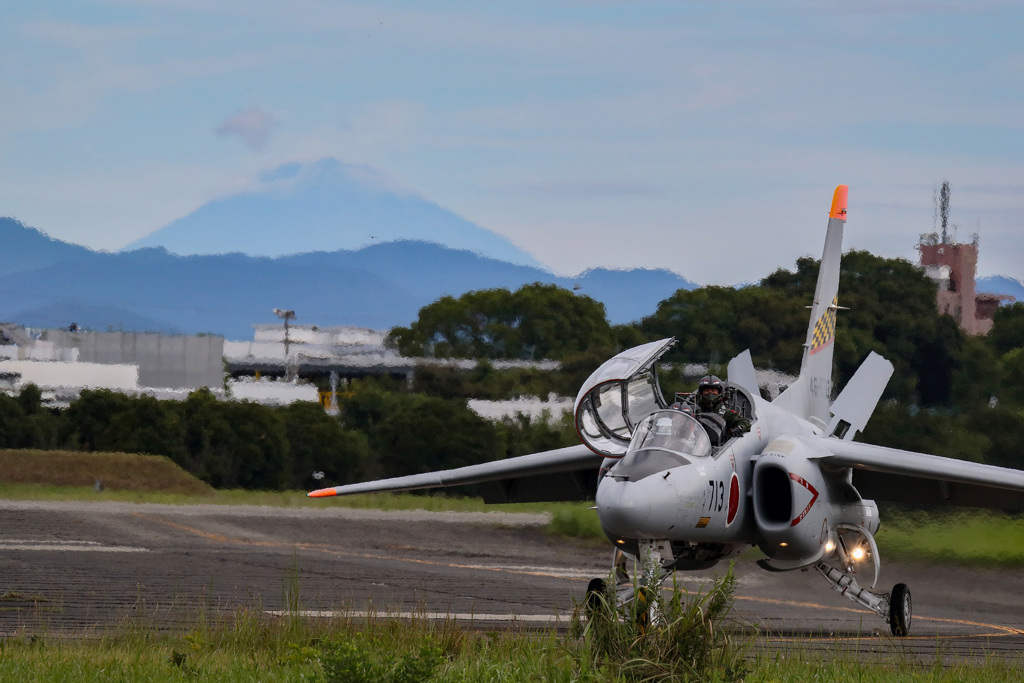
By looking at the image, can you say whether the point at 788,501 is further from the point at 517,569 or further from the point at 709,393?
the point at 517,569

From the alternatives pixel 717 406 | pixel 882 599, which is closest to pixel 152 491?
pixel 882 599

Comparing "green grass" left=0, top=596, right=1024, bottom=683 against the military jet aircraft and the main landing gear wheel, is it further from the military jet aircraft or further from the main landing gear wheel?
the main landing gear wheel

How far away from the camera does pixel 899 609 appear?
48.6 feet

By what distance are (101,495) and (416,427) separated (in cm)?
1041

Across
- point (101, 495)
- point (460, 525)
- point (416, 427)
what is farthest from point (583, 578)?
point (101, 495)

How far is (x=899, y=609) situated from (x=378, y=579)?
8922mm

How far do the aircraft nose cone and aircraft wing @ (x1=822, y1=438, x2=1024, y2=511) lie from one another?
3605 mm

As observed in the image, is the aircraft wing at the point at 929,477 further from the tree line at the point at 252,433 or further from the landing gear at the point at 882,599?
the tree line at the point at 252,433

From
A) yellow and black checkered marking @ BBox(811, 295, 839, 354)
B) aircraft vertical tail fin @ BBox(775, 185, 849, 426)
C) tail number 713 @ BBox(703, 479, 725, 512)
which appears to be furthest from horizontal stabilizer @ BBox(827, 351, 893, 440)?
tail number 713 @ BBox(703, 479, 725, 512)

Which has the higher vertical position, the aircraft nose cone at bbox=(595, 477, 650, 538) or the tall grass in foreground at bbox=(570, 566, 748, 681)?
the aircraft nose cone at bbox=(595, 477, 650, 538)

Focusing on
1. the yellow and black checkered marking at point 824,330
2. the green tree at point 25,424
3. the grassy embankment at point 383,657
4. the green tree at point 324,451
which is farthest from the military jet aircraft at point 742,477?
the green tree at point 25,424

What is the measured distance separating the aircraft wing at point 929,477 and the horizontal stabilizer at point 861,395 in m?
0.94

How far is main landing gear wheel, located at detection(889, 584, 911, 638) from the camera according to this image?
48.4 feet

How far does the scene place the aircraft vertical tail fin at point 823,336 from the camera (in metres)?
18.0
